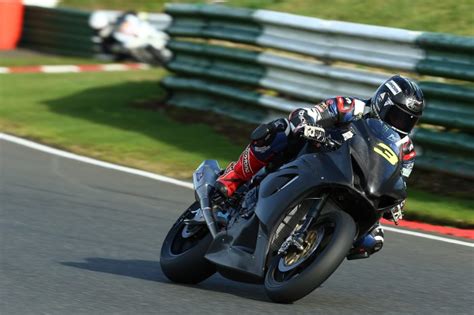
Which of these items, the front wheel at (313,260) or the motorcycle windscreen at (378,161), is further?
the motorcycle windscreen at (378,161)

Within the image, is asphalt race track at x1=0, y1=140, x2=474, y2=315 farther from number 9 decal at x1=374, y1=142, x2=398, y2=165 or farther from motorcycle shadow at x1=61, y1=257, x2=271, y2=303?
number 9 decal at x1=374, y1=142, x2=398, y2=165

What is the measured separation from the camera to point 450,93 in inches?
352

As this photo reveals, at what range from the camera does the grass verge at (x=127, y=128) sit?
9.52 m

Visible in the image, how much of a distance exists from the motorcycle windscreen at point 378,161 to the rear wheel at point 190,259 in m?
1.13

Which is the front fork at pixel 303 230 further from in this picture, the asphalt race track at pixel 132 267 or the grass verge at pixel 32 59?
the grass verge at pixel 32 59

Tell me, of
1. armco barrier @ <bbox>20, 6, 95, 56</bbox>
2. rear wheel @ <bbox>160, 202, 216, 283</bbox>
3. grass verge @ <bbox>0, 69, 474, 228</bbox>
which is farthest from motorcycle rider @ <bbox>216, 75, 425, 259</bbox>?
armco barrier @ <bbox>20, 6, 95, 56</bbox>

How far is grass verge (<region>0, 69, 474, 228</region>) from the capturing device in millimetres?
9523

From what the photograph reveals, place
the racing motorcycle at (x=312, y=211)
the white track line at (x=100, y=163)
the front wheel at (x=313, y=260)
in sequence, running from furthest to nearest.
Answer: the white track line at (x=100, y=163)
the racing motorcycle at (x=312, y=211)
the front wheel at (x=313, y=260)

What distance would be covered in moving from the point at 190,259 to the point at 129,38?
13.2m

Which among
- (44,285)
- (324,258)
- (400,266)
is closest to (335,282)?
(400,266)

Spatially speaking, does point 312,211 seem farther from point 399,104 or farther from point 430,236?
point 430,236

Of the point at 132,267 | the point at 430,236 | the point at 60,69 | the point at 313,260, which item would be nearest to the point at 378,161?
the point at 313,260

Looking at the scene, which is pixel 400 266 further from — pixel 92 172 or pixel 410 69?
pixel 92 172

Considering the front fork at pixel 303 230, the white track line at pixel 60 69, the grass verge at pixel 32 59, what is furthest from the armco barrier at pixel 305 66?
the grass verge at pixel 32 59
